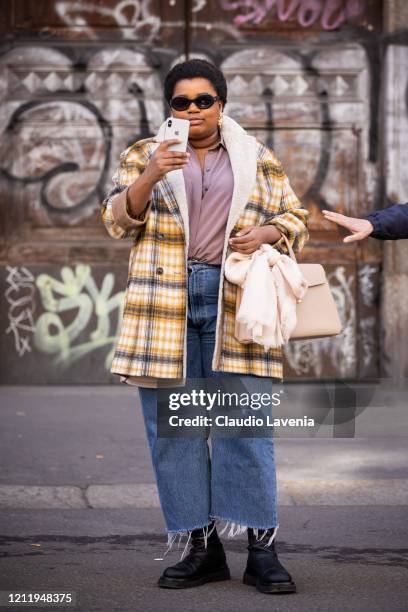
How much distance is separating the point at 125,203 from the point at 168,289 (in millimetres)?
348

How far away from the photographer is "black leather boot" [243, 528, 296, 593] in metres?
4.82

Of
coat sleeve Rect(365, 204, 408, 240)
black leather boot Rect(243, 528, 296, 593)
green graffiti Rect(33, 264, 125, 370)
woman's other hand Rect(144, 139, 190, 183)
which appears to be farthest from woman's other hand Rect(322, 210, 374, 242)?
green graffiti Rect(33, 264, 125, 370)

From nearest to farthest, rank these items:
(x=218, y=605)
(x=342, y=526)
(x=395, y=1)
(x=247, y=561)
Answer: (x=218, y=605) < (x=247, y=561) < (x=342, y=526) < (x=395, y=1)

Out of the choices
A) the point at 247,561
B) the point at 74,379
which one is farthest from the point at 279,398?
the point at 74,379

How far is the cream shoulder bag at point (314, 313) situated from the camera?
189 inches

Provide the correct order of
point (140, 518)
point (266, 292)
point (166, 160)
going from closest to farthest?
point (166, 160) < point (266, 292) < point (140, 518)

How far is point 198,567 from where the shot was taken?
16.3 feet

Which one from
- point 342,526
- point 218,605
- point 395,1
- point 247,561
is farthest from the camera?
point 395,1

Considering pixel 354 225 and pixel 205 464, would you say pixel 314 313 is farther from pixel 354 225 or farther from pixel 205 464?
pixel 205 464

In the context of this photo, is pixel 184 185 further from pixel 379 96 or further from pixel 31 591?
pixel 379 96

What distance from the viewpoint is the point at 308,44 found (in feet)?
32.6

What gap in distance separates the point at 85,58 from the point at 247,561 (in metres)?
5.66

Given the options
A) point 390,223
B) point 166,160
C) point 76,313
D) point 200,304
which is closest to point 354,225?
point 390,223

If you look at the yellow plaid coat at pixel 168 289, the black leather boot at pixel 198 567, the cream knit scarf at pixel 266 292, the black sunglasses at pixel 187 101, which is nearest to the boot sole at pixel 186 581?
the black leather boot at pixel 198 567
